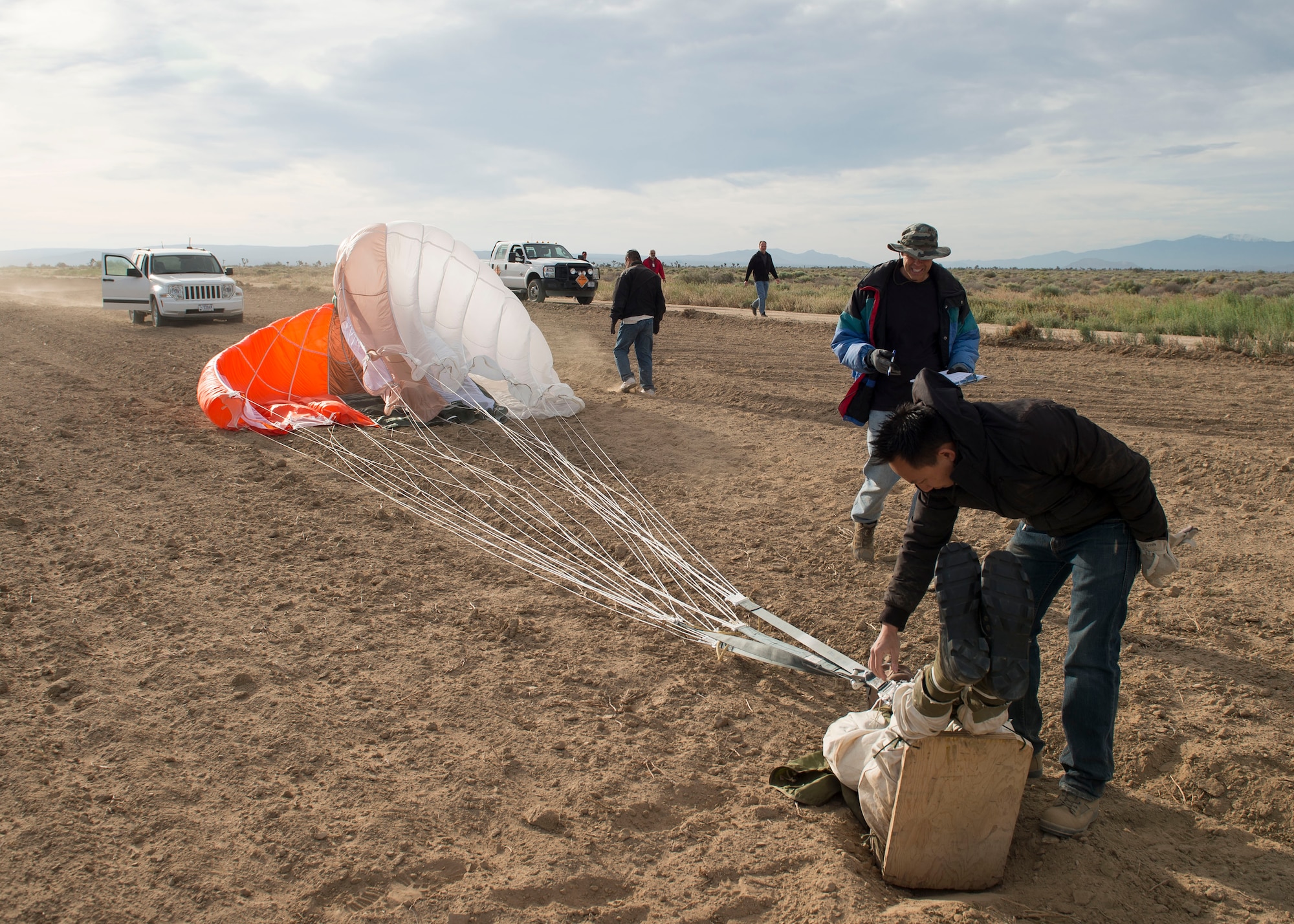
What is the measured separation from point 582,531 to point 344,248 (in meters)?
4.74

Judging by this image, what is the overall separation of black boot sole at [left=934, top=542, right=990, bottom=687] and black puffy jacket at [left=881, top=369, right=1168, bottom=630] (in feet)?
1.35

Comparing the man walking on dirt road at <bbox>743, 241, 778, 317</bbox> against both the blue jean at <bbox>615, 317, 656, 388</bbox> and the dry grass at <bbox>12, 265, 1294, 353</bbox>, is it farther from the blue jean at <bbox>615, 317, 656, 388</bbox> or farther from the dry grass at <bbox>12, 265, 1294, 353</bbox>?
the blue jean at <bbox>615, 317, 656, 388</bbox>

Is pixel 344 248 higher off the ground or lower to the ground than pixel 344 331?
higher

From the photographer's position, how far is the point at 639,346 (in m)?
10.3

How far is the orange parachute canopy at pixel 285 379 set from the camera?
8.07 meters

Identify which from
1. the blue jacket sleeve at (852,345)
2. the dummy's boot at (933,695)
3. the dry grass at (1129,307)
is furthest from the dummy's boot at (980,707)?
the dry grass at (1129,307)

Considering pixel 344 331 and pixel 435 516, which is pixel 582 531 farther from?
pixel 344 331

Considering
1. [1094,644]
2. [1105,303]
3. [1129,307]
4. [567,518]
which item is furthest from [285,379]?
[1105,303]

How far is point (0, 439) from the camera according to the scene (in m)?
7.48

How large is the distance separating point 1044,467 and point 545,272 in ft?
74.7

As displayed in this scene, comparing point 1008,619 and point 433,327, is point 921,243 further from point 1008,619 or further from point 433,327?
point 433,327

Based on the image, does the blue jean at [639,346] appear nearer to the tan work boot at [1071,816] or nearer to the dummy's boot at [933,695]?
the tan work boot at [1071,816]

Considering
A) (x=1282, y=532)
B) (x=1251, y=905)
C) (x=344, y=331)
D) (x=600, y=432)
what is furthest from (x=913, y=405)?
(x=344, y=331)

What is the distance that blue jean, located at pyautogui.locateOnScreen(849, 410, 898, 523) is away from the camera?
15.7 ft
